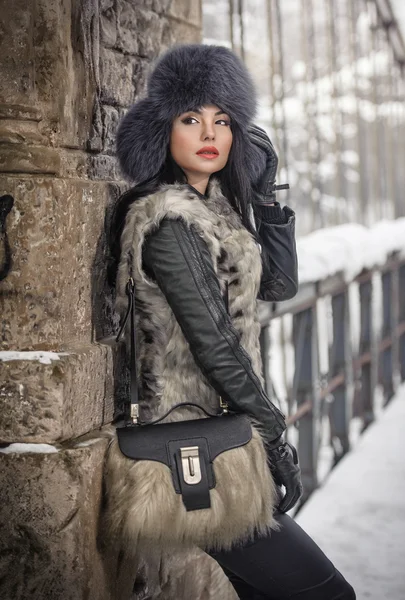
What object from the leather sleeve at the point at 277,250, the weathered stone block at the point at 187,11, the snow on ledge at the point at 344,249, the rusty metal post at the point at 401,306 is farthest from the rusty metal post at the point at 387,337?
the leather sleeve at the point at 277,250

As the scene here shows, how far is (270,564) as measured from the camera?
227 cm

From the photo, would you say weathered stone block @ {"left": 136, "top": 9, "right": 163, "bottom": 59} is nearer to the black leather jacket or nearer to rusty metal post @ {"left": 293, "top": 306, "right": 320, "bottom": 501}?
the black leather jacket

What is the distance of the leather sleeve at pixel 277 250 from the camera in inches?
107

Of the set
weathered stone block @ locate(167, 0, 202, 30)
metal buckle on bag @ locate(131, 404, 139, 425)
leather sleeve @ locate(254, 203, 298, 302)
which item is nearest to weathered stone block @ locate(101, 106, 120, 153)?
leather sleeve @ locate(254, 203, 298, 302)

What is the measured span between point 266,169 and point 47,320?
32.2 inches

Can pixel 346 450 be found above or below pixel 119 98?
below

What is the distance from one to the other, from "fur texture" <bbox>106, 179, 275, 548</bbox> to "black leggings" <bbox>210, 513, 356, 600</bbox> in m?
0.05

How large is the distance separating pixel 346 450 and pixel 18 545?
3.76 metres

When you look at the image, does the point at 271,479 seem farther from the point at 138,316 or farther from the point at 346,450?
the point at 346,450

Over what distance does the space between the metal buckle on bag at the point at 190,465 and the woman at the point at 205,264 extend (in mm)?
164

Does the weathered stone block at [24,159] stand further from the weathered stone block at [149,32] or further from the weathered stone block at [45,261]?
the weathered stone block at [149,32]

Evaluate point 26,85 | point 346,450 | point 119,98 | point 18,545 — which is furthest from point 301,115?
point 18,545

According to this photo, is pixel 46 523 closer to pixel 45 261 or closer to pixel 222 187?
pixel 45 261

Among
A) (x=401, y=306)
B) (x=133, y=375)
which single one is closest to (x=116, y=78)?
(x=133, y=375)
